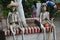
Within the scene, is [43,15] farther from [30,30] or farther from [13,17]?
[13,17]

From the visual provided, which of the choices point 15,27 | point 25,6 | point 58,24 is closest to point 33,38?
point 15,27

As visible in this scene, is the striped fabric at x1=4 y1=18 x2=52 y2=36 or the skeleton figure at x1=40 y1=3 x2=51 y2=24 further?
the skeleton figure at x1=40 y1=3 x2=51 y2=24

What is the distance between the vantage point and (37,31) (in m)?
6.76

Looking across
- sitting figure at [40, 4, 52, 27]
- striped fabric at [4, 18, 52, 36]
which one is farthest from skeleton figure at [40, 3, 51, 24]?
striped fabric at [4, 18, 52, 36]

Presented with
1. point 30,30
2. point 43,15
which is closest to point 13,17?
point 30,30

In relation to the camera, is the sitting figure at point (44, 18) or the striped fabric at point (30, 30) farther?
the sitting figure at point (44, 18)

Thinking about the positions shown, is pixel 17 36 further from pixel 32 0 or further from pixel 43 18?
pixel 32 0

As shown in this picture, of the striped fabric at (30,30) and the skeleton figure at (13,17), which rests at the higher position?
the skeleton figure at (13,17)

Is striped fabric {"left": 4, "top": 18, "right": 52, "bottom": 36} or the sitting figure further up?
the sitting figure

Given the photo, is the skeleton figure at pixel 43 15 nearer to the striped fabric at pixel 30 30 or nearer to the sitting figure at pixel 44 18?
the sitting figure at pixel 44 18

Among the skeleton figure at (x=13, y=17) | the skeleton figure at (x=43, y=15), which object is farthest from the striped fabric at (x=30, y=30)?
the skeleton figure at (x=43, y=15)

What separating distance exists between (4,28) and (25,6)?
65.6 inches

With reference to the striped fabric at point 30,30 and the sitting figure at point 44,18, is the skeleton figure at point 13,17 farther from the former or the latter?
the sitting figure at point 44,18

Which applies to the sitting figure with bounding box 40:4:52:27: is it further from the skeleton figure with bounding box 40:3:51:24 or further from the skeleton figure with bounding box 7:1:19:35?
the skeleton figure with bounding box 7:1:19:35
